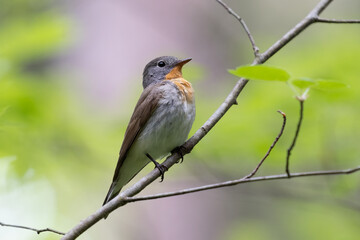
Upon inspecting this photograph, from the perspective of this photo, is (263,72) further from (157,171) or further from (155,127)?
(155,127)

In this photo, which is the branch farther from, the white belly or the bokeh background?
the bokeh background

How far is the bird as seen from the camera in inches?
169

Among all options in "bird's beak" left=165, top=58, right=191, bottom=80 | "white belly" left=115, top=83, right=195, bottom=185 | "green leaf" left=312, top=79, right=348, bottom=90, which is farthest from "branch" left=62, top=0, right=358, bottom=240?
"bird's beak" left=165, top=58, right=191, bottom=80

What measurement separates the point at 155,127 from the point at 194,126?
43 centimetres

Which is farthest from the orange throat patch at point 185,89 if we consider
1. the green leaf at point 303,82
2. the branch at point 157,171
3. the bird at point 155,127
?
the green leaf at point 303,82

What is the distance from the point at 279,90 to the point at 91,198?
422 cm

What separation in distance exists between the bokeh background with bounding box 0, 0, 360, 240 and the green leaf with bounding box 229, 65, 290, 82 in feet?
6.06

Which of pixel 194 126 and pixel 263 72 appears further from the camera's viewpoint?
pixel 194 126

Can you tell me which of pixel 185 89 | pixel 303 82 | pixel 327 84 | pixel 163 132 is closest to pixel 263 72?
pixel 303 82

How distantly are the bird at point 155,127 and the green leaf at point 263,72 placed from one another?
219cm

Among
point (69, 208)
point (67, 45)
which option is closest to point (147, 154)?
point (67, 45)

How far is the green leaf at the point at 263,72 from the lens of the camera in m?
2.04

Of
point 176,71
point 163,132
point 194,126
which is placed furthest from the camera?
point 176,71

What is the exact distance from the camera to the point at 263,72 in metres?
2.07
